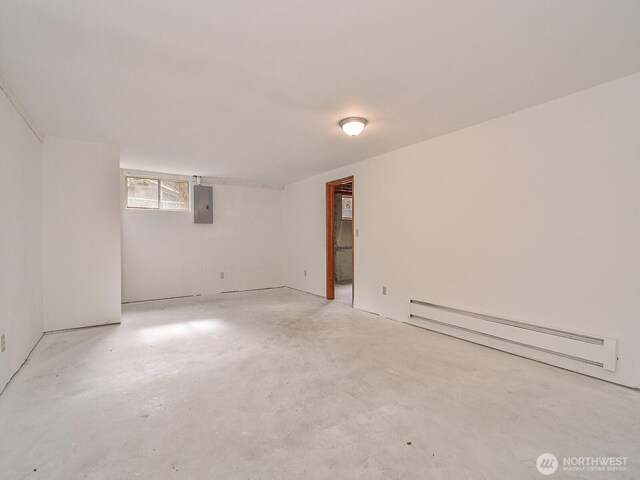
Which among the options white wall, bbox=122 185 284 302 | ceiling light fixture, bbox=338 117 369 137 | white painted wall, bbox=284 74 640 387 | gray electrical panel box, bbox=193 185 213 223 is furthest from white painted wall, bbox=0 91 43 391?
white painted wall, bbox=284 74 640 387

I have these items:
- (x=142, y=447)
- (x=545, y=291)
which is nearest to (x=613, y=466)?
(x=545, y=291)

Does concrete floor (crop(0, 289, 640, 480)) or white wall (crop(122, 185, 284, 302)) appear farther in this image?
white wall (crop(122, 185, 284, 302))

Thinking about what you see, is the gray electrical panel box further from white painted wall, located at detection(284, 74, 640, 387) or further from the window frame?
white painted wall, located at detection(284, 74, 640, 387)

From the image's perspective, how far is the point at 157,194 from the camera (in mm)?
5582

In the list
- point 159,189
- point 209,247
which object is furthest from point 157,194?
point 209,247

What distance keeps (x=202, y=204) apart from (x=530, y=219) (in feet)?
17.0

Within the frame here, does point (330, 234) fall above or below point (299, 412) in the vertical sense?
above

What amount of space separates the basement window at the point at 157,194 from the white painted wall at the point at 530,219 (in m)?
3.71

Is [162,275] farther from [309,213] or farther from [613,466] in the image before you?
[613,466]

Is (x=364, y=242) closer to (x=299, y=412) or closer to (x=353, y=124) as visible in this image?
(x=353, y=124)

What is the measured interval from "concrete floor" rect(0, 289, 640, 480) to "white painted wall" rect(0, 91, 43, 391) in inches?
9.8

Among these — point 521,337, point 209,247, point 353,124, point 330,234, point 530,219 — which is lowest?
point 521,337

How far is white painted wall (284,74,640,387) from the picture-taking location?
228cm

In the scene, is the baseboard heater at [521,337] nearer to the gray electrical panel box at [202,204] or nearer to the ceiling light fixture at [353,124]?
the ceiling light fixture at [353,124]
